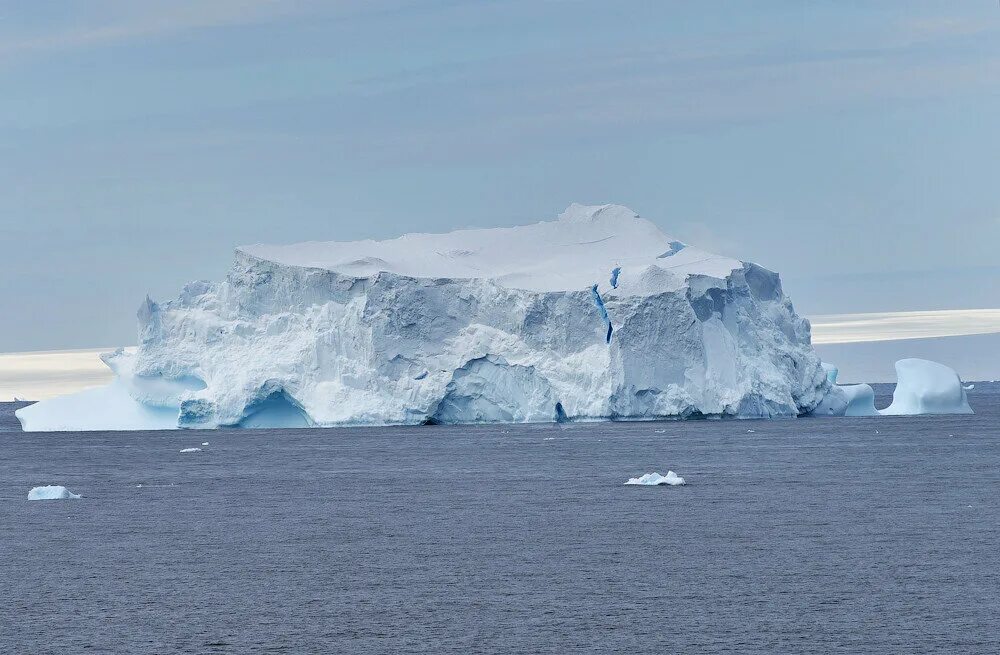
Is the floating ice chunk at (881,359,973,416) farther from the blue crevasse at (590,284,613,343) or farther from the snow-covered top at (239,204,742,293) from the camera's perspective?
the blue crevasse at (590,284,613,343)

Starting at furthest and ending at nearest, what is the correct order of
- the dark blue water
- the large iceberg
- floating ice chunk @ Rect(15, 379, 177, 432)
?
1. floating ice chunk @ Rect(15, 379, 177, 432)
2. the large iceberg
3. the dark blue water

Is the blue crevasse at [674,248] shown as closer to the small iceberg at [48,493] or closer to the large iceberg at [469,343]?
the large iceberg at [469,343]

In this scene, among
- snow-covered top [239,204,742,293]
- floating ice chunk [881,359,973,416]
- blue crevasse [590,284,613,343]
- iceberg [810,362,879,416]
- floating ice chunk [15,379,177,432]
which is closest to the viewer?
blue crevasse [590,284,613,343]

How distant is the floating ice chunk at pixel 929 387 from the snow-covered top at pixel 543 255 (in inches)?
322

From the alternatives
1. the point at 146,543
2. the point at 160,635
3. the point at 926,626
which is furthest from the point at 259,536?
the point at 926,626

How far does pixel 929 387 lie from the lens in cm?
4431

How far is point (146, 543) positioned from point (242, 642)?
6544 millimetres

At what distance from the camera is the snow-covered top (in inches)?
1462

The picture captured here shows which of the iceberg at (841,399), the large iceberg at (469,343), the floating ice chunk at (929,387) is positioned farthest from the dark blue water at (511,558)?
the floating ice chunk at (929,387)

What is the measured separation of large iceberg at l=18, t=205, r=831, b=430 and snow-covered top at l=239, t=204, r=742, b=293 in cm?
13

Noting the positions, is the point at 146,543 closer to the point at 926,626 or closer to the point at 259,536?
the point at 259,536

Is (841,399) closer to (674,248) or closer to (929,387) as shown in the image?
(929,387)

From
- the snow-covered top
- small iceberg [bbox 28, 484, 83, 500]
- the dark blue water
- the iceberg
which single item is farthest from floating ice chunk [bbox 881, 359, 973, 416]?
small iceberg [bbox 28, 484, 83, 500]

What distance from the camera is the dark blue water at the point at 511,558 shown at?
11.1 metres
